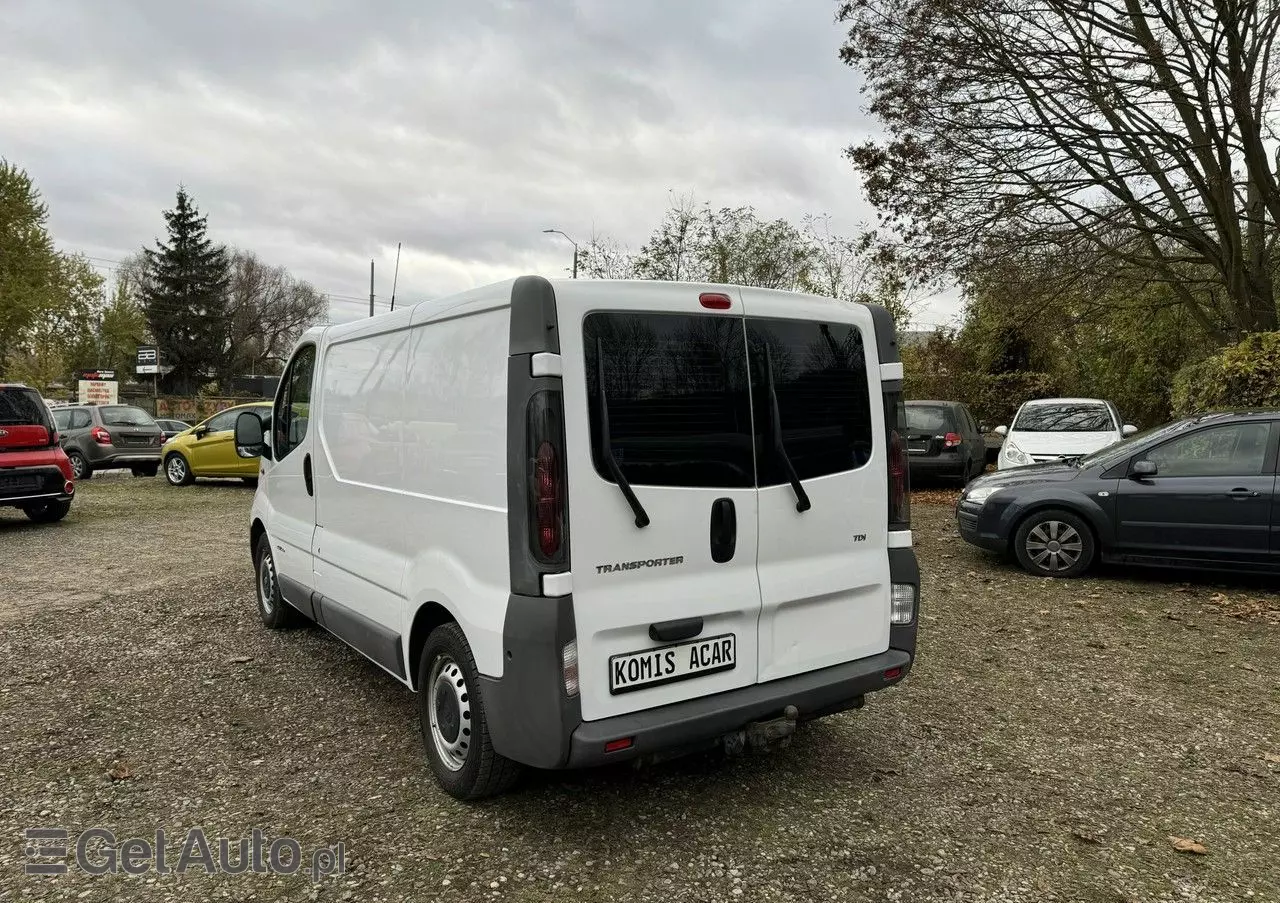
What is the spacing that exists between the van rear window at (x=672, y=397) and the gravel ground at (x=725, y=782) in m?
1.38

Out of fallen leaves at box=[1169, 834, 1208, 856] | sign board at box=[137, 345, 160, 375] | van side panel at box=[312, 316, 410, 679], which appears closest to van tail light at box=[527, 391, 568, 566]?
van side panel at box=[312, 316, 410, 679]

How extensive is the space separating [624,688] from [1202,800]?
2474mm

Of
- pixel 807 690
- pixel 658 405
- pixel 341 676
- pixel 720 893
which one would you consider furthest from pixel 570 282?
pixel 341 676

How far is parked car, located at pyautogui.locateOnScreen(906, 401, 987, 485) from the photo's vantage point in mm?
13383

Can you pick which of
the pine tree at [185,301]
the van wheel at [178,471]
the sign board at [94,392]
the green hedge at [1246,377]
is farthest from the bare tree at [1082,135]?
the pine tree at [185,301]

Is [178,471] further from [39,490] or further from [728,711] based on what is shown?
[728,711]

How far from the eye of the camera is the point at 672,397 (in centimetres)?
307

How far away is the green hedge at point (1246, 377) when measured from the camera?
401 inches

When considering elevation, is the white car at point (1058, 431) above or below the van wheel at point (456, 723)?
above

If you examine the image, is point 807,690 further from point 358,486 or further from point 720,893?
point 358,486

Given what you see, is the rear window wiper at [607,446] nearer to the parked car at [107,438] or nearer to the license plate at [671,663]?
the license plate at [671,663]

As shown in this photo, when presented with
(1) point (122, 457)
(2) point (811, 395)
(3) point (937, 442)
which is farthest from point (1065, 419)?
(1) point (122, 457)

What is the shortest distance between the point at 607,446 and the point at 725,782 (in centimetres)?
165

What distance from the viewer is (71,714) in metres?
4.33
